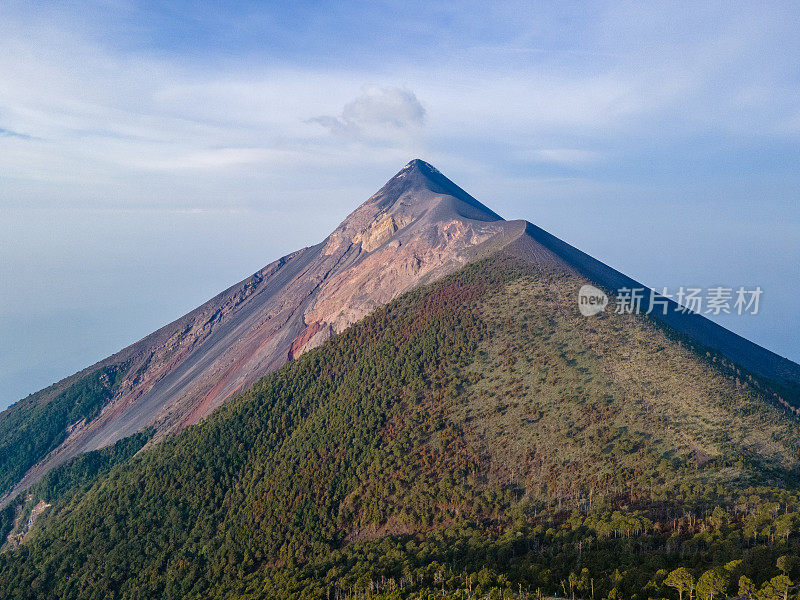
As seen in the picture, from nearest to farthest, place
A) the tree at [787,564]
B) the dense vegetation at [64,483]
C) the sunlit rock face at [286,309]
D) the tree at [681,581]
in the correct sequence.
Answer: the tree at [681,581]
the tree at [787,564]
the dense vegetation at [64,483]
the sunlit rock face at [286,309]

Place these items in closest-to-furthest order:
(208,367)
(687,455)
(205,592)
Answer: (687,455) < (205,592) < (208,367)

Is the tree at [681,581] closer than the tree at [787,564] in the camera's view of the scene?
Yes

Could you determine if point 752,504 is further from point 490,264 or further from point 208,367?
point 208,367

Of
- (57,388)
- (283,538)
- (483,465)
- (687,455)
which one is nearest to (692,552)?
(687,455)

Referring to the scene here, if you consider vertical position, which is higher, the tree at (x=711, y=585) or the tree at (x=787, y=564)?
the tree at (x=787, y=564)

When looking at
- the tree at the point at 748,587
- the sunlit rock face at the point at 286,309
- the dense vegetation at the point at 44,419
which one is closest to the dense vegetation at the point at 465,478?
the tree at the point at 748,587

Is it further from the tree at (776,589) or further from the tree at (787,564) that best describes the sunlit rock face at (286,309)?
the tree at (776,589)
